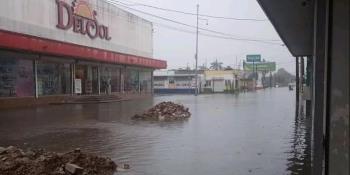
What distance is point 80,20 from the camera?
133 feet

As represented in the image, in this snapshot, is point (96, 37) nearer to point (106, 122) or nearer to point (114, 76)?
point (114, 76)

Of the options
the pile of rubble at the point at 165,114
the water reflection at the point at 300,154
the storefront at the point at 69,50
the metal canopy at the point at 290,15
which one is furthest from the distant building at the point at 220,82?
the metal canopy at the point at 290,15

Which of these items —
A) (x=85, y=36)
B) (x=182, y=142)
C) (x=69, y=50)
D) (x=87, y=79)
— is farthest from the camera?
(x=87, y=79)

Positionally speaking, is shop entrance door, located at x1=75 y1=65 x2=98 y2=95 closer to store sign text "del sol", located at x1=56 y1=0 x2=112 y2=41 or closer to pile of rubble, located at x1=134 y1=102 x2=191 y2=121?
store sign text "del sol", located at x1=56 y1=0 x2=112 y2=41

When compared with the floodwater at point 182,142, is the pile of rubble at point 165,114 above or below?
above

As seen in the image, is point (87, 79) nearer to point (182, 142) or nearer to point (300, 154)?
point (182, 142)

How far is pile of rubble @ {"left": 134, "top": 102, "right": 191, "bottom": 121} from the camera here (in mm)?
22000

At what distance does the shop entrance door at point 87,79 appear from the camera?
132 feet

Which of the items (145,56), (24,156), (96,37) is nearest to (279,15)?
(24,156)

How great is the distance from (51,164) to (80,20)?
32589 millimetres

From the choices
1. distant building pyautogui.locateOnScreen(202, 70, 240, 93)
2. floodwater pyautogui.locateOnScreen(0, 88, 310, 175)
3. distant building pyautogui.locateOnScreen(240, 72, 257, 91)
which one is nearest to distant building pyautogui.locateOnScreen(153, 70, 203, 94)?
distant building pyautogui.locateOnScreen(202, 70, 240, 93)

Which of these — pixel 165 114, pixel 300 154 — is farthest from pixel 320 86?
pixel 165 114

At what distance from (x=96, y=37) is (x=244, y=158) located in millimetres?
34093

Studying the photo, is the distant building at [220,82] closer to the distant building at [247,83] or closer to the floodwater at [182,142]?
the distant building at [247,83]
